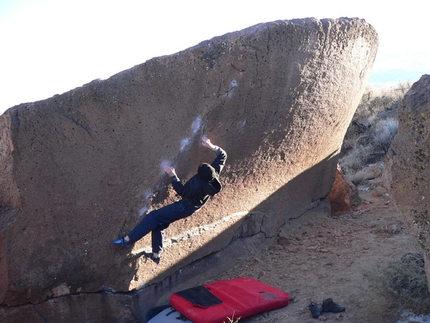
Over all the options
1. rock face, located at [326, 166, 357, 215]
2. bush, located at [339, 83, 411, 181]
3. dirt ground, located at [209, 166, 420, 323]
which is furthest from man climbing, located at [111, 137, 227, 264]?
bush, located at [339, 83, 411, 181]

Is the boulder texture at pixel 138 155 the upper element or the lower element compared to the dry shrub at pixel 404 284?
upper

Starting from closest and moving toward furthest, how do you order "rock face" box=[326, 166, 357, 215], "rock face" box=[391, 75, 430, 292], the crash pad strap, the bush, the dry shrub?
"rock face" box=[391, 75, 430, 292] < the dry shrub < the crash pad strap < "rock face" box=[326, 166, 357, 215] < the bush

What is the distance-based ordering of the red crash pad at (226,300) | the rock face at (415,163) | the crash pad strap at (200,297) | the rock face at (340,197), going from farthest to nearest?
the rock face at (340,197) → the crash pad strap at (200,297) → the red crash pad at (226,300) → the rock face at (415,163)

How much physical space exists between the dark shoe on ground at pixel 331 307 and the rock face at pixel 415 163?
35.3 inches

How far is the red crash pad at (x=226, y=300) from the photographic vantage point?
3.84m

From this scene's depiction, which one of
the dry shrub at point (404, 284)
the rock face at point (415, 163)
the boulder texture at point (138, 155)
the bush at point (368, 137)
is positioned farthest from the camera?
the bush at point (368, 137)

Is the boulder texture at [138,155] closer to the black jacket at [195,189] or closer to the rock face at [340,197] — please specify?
the black jacket at [195,189]

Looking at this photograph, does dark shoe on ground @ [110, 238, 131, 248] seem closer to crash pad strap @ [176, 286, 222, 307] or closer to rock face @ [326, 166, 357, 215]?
crash pad strap @ [176, 286, 222, 307]

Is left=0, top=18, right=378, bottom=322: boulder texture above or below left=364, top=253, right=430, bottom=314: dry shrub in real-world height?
above

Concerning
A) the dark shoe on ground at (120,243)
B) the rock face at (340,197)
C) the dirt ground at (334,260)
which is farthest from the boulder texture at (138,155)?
the rock face at (340,197)

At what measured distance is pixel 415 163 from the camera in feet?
10.3

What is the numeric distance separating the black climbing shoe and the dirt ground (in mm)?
39

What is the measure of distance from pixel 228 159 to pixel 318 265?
4.73 feet

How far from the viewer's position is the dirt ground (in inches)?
154
